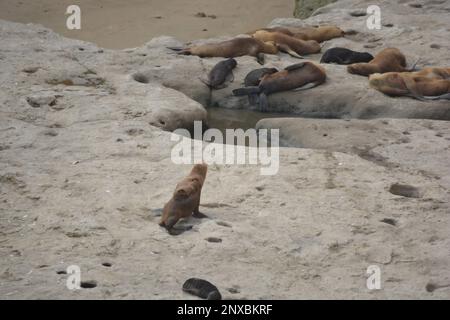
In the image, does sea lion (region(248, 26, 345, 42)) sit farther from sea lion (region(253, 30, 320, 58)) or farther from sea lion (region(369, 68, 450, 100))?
sea lion (region(369, 68, 450, 100))

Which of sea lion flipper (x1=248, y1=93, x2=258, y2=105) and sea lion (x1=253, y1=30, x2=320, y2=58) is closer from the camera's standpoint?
sea lion flipper (x1=248, y1=93, x2=258, y2=105)

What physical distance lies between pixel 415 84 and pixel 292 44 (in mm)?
2126

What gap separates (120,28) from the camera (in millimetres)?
14828

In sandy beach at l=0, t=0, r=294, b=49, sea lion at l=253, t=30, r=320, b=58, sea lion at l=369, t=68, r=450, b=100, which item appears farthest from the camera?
sandy beach at l=0, t=0, r=294, b=49

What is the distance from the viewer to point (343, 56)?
400 inches

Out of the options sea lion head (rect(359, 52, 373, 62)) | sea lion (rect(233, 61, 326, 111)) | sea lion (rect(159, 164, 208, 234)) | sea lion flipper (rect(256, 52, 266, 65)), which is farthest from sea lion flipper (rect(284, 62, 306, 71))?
sea lion (rect(159, 164, 208, 234))

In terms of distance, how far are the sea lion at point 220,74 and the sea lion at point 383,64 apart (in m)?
1.40

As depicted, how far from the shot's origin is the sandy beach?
1448cm

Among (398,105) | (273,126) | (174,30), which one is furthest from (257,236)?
(174,30)

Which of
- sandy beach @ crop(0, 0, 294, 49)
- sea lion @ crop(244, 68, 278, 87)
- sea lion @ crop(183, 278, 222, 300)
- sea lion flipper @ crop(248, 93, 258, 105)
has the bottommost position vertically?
sea lion @ crop(183, 278, 222, 300)

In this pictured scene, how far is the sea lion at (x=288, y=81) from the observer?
→ 931 centimetres
